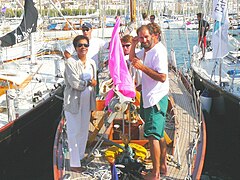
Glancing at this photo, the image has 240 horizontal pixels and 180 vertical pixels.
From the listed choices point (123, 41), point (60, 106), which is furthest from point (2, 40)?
point (123, 41)

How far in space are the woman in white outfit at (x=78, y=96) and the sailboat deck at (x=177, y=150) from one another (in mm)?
229

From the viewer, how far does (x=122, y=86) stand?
5238mm

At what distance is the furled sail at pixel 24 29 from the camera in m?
11.1

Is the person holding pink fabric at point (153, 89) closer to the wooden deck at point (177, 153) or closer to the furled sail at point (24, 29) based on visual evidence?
the wooden deck at point (177, 153)

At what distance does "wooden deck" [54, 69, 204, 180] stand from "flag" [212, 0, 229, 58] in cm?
206

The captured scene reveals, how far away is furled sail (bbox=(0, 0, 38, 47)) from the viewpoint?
1109cm

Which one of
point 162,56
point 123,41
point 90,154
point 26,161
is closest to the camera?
point 162,56

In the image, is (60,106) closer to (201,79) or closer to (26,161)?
(26,161)

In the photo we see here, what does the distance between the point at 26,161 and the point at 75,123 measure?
15.3 ft

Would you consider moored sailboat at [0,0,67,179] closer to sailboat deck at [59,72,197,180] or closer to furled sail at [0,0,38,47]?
furled sail at [0,0,38,47]

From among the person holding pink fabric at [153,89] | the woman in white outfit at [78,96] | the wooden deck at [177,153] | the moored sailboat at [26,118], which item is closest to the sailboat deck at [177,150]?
the wooden deck at [177,153]

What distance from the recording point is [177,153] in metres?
5.89

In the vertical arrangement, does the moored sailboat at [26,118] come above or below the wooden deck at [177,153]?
below

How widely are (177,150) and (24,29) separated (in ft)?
23.1
